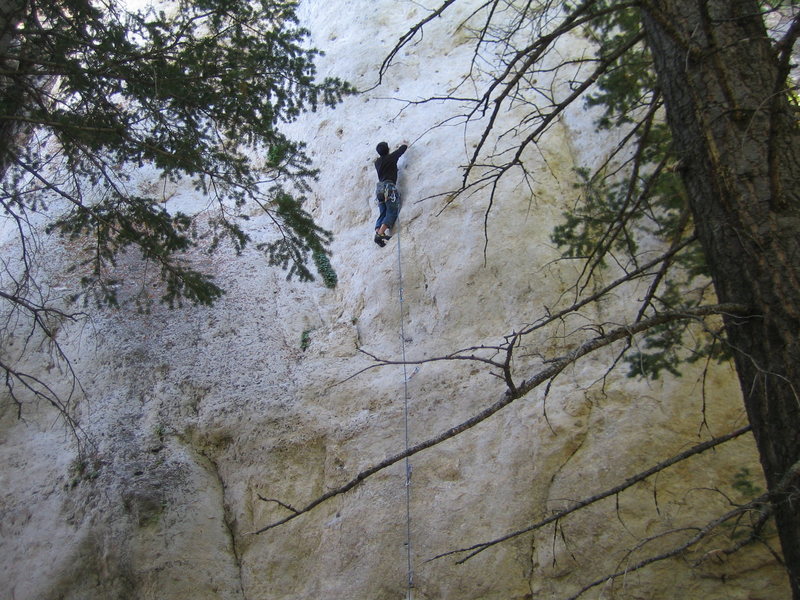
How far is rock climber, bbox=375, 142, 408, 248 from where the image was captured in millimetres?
7523

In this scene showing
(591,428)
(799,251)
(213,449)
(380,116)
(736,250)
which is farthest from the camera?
(380,116)

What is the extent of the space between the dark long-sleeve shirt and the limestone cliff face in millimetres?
249

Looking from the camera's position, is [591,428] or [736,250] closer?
[736,250]

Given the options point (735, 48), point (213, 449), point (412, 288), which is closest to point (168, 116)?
point (412, 288)

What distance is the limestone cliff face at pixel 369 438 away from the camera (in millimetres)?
4770

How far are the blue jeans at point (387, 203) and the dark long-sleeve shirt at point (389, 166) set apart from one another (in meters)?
0.13

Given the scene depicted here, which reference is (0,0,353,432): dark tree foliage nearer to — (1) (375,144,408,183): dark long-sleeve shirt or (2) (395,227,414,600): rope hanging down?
(2) (395,227,414,600): rope hanging down

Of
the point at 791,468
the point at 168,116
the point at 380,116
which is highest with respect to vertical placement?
the point at 380,116

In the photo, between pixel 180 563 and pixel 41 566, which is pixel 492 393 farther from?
pixel 41 566

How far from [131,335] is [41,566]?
9.70ft

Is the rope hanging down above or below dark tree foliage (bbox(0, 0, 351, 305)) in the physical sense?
below

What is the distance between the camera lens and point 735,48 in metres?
2.60

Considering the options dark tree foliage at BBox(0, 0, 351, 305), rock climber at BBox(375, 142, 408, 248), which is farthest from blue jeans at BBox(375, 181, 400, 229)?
dark tree foliage at BBox(0, 0, 351, 305)

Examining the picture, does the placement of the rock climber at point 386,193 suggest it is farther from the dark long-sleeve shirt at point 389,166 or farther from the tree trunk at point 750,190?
the tree trunk at point 750,190
